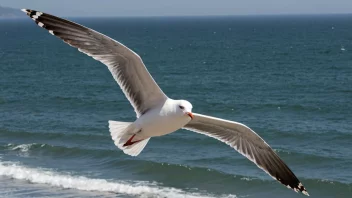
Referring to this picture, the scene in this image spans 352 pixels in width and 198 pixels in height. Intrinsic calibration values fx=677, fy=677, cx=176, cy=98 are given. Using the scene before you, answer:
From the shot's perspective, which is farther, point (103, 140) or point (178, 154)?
point (103, 140)

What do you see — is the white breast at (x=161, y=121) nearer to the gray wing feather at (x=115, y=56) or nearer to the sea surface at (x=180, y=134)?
the gray wing feather at (x=115, y=56)

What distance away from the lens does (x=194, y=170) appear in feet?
83.5

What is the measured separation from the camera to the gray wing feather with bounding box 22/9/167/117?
8.77m

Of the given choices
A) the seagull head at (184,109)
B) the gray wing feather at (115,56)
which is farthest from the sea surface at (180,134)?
the seagull head at (184,109)

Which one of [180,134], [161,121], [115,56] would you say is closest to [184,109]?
[161,121]

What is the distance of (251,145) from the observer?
35.1 feet

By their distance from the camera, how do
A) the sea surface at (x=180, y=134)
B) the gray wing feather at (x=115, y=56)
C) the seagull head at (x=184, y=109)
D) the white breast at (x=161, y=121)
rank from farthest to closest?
the sea surface at (x=180, y=134), the white breast at (x=161, y=121), the seagull head at (x=184, y=109), the gray wing feather at (x=115, y=56)

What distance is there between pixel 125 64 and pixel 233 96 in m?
33.3

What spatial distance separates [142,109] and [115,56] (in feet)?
3.25

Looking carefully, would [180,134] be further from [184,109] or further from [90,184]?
[184,109]

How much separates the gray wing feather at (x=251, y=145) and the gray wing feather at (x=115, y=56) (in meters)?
0.93

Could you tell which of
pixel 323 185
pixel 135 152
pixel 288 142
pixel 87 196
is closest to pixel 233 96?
pixel 288 142

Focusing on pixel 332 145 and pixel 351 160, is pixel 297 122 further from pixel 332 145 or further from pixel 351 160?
pixel 351 160

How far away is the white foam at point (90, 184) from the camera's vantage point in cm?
2234
